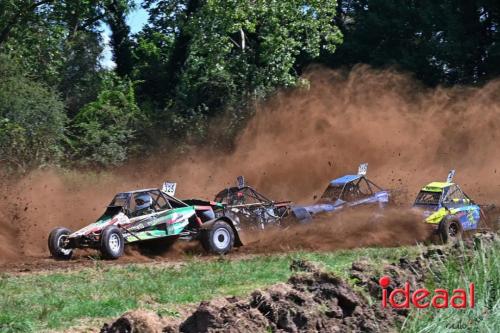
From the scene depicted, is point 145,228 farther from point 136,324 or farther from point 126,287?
point 136,324

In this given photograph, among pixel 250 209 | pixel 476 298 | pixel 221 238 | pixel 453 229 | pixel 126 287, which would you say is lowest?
pixel 476 298

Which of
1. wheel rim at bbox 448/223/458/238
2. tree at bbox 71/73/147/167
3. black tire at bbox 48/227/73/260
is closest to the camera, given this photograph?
black tire at bbox 48/227/73/260

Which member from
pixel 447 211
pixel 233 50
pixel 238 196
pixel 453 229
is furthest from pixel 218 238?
pixel 233 50

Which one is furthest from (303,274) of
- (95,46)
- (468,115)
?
(95,46)

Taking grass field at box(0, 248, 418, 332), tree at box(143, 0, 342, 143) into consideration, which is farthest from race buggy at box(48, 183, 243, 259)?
tree at box(143, 0, 342, 143)

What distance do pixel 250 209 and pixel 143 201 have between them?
344 cm

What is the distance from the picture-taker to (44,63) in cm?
3316

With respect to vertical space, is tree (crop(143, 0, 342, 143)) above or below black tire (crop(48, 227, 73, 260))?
above

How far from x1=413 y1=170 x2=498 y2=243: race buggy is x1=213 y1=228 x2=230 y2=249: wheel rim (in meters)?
4.39

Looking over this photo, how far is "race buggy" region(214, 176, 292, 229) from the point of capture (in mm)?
19422

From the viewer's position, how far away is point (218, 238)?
55.3ft

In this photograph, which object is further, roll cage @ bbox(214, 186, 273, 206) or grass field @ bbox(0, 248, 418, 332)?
roll cage @ bbox(214, 186, 273, 206)

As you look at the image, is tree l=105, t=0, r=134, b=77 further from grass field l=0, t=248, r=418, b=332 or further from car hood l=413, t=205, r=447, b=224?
grass field l=0, t=248, r=418, b=332

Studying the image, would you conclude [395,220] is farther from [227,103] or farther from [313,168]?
[227,103]
